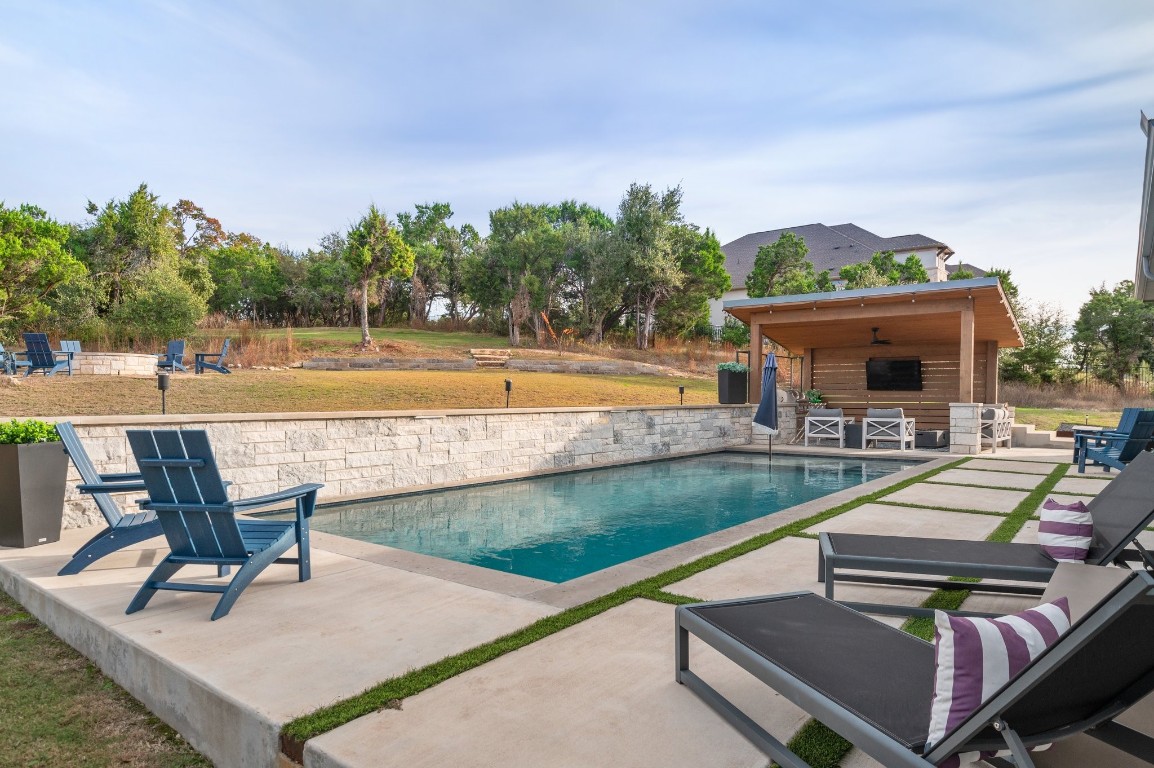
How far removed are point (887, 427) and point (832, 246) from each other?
90.8 ft

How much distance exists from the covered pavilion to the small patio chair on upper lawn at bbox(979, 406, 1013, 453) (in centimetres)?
43

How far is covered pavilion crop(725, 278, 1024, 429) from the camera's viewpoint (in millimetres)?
11562

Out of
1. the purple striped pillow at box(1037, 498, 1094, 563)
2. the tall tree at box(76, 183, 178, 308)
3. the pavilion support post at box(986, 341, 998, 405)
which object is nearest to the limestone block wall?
the purple striped pillow at box(1037, 498, 1094, 563)

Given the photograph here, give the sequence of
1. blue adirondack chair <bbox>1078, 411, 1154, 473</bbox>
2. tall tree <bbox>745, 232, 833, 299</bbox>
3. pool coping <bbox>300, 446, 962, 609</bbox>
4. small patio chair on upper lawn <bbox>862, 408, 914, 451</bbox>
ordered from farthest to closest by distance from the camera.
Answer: tall tree <bbox>745, 232, 833, 299</bbox>, small patio chair on upper lawn <bbox>862, 408, 914, 451</bbox>, blue adirondack chair <bbox>1078, 411, 1154, 473</bbox>, pool coping <bbox>300, 446, 962, 609</bbox>

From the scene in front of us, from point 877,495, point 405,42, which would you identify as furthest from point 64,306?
point 877,495

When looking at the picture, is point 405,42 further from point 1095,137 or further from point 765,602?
point 1095,137

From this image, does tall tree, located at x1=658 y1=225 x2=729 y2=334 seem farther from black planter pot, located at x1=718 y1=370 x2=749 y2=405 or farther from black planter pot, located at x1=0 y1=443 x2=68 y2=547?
black planter pot, located at x1=0 y1=443 x2=68 y2=547

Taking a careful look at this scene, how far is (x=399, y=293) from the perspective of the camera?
119 ft

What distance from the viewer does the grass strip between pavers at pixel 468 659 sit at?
1.96m

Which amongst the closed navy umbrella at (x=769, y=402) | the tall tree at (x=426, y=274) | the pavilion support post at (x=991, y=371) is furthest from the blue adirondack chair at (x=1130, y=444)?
the tall tree at (x=426, y=274)

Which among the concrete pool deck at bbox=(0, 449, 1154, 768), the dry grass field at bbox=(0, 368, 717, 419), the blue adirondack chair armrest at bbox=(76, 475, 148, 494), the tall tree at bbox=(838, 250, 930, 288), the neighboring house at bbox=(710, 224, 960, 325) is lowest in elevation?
the concrete pool deck at bbox=(0, 449, 1154, 768)

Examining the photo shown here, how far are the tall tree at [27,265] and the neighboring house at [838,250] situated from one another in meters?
27.6

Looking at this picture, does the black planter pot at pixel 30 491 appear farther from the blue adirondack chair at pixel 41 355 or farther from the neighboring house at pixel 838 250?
the neighboring house at pixel 838 250

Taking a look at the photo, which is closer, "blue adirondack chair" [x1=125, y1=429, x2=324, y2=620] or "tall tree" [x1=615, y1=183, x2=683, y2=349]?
"blue adirondack chair" [x1=125, y1=429, x2=324, y2=620]
